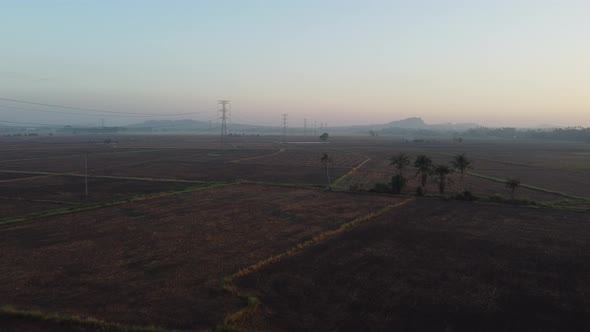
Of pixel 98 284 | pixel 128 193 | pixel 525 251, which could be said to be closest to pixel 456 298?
pixel 525 251

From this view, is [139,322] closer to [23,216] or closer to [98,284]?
[98,284]

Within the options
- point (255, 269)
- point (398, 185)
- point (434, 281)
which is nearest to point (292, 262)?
point (255, 269)

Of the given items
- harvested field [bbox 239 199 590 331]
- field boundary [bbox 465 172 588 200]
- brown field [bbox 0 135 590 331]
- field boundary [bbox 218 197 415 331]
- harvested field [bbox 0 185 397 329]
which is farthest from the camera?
field boundary [bbox 465 172 588 200]

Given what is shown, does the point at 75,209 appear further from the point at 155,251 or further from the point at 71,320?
the point at 71,320

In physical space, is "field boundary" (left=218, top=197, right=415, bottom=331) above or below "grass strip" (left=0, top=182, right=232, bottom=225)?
below

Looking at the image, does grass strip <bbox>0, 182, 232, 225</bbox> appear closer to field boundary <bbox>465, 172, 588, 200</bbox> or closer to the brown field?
the brown field

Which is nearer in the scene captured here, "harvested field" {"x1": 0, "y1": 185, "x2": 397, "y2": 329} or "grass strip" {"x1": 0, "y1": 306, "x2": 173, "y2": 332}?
"grass strip" {"x1": 0, "y1": 306, "x2": 173, "y2": 332}

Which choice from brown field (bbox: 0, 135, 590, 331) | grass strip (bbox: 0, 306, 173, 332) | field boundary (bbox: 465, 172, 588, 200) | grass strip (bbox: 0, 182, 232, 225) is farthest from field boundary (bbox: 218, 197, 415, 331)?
field boundary (bbox: 465, 172, 588, 200)
